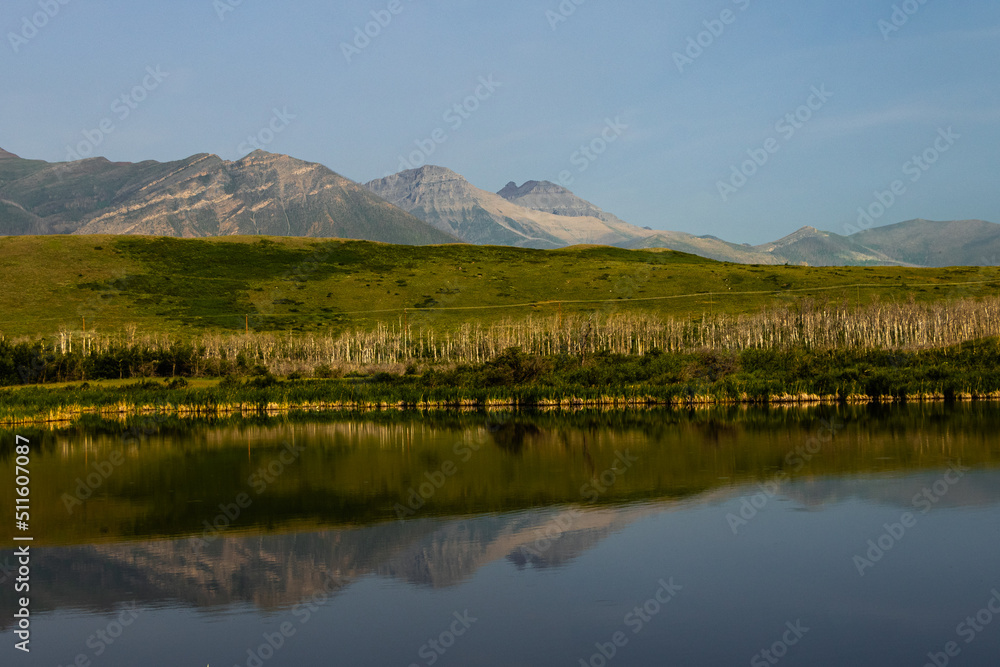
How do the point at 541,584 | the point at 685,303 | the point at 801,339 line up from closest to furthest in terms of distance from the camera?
the point at 541,584 < the point at 801,339 < the point at 685,303

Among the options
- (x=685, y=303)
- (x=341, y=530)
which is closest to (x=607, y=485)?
(x=341, y=530)

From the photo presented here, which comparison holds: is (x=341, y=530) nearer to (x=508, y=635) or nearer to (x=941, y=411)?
(x=508, y=635)

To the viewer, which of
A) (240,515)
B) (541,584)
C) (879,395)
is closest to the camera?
(541,584)

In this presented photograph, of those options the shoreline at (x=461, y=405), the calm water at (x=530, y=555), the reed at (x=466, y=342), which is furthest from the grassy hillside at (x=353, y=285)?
the calm water at (x=530, y=555)

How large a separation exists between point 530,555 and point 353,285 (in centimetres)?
9441

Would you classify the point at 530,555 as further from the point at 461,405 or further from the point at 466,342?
the point at 466,342

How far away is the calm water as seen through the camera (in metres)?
11.2

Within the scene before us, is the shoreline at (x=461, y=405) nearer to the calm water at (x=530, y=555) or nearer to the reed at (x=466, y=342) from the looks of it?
the reed at (x=466, y=342)

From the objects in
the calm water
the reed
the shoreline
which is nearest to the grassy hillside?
the reed

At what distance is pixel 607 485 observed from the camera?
2142cm

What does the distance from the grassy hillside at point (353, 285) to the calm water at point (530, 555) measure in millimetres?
61864

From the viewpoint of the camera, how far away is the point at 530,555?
50.0ft

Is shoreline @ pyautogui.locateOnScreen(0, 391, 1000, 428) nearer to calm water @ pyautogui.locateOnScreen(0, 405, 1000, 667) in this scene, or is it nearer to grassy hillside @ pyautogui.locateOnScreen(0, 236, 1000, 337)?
calm water @ pyautogui.locateOnScreen(0, 405, 1000, 667)

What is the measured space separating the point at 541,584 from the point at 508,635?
7.18ft
